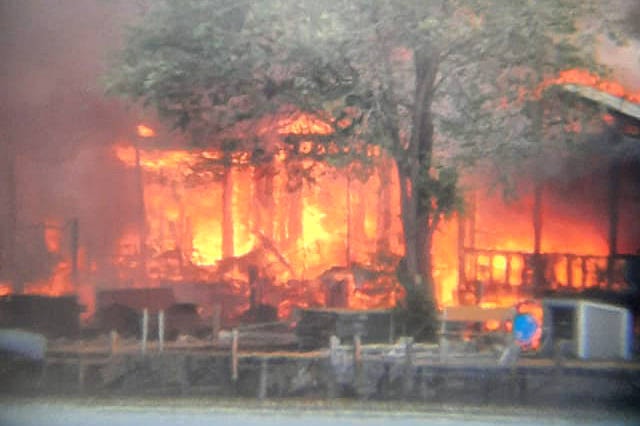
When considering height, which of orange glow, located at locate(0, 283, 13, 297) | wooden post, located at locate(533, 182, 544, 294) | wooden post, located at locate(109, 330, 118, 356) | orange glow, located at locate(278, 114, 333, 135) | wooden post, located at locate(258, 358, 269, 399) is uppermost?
orange glow, located at locate(278, 114, 333, 135)

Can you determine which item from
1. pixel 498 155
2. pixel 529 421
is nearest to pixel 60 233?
pixel 498 155

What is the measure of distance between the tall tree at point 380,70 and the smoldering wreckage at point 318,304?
0.64 metres

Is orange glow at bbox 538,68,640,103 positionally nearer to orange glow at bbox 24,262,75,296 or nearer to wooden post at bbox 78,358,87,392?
wooden post at bbox 78,358,87,392

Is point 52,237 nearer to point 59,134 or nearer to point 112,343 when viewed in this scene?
point 59,134

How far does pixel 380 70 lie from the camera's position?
11953mm

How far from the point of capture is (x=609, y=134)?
13109 mm

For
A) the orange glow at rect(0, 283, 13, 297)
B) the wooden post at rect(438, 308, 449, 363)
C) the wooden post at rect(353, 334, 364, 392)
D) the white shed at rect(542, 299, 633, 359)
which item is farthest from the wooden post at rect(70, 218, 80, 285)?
the white shed at rect(542, 299, 633, 359)

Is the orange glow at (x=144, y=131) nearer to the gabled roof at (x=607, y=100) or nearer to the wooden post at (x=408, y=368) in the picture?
the wooden post at (x=408, y=368)

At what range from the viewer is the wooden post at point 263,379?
1192cm

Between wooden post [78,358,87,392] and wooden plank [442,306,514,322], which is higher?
wooden plank [442,306,514,322]

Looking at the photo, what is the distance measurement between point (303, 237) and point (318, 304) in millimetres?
1611

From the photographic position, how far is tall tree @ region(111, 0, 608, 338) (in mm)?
11477

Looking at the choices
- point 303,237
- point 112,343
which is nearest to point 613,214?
point 303,237

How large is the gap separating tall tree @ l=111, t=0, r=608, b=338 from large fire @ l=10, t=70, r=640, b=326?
0.47 meters
